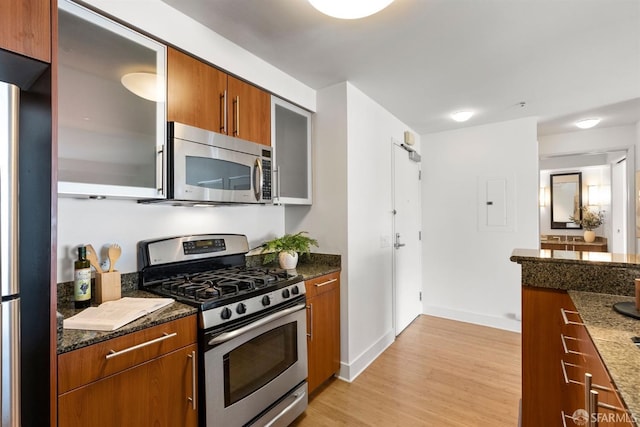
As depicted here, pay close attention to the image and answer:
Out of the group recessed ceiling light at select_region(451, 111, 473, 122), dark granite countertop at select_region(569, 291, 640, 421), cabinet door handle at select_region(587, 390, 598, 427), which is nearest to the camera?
dark granite countertop at select_region(569, 291, 640, 421)

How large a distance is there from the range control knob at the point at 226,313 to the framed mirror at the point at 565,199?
19.6 feet

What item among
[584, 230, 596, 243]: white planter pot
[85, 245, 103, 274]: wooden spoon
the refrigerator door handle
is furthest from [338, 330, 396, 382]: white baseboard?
[584, 230, 596, 243]: white planter pot

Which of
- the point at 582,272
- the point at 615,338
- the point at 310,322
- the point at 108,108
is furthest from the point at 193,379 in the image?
the point at 582,272

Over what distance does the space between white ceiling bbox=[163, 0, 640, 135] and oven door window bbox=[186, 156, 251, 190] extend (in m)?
0.78

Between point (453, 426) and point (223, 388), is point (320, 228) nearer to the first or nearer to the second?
point (223, 388)

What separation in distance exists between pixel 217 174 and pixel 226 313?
82 centimetres

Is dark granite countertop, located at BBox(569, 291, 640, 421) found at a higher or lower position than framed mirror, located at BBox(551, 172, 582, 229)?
lower

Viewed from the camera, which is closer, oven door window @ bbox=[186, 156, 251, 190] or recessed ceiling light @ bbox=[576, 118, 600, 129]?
oven door window @ bbox=[186, 156, 251, 190]

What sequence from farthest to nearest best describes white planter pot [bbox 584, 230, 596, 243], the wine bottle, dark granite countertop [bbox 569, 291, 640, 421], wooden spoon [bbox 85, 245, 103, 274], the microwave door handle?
1. white planter pot [bbox 584, 230, 596, 243]
2. the microwave door handle
3. wooden spoon [bbox 85, 245, 103, 274]
4. the wine bottle
5. dark granite countertop [bbox 569, 291, 640, 421]

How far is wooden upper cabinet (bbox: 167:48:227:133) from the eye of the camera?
1.65 m

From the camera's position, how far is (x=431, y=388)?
7.61 ft

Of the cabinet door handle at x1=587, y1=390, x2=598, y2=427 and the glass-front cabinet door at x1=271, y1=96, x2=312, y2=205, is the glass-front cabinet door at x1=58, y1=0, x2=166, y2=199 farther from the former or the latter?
the cabinet door handle at x1=587, y1=390, x2=598, y2=427

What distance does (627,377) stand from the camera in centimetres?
74

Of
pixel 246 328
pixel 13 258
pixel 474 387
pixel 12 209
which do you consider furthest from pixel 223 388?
pixel 474 387
